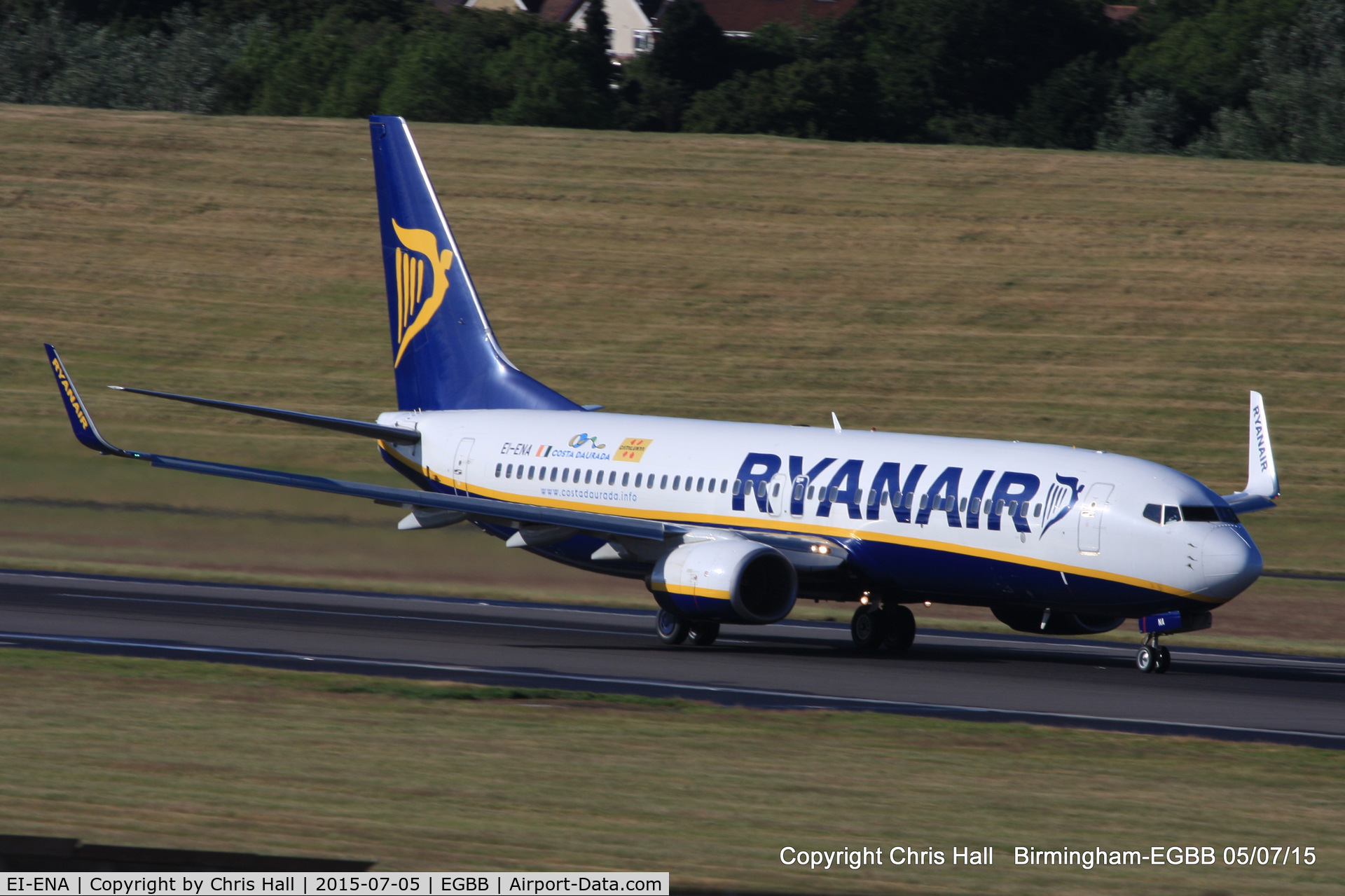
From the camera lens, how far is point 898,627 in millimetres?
30906

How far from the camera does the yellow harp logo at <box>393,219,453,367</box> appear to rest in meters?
38.6

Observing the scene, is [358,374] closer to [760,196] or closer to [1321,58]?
[760,196]

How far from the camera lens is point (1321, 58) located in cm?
9150

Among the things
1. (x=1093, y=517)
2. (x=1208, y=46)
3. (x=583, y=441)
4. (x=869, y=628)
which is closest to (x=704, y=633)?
(x=869, y=628)

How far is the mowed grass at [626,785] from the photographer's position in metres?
13.1

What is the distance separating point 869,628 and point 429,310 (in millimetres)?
13316

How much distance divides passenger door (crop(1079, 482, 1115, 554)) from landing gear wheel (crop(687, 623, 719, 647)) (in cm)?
679

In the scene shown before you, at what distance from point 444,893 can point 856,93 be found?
319ft

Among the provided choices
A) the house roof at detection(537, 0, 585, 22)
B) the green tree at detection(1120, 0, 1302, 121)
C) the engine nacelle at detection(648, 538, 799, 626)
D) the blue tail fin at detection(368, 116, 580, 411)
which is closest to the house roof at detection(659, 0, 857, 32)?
the house roof at detection(537, 0, 585, 22)

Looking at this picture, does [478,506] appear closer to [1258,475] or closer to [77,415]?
[77,415]

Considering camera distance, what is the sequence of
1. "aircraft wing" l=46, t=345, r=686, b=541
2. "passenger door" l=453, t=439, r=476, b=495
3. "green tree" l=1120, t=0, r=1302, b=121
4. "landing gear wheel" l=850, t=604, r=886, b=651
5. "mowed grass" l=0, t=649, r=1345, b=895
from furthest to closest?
"green tree" l=1120, t=0, r=1302, b=121, "passenger door" l=453, t=439, r=476, b=495, "landing gear wheel" l=850, t=604, r=886, b=651, "aircraft wing" l=46, t=345, r=686, b=541, "mowed grass" l=0, t=649, r=1345, b=895

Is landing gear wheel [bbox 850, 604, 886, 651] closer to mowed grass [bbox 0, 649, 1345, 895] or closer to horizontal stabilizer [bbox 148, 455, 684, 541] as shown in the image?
horizontal stabilizer [bbox 148, 455, 684, 541]

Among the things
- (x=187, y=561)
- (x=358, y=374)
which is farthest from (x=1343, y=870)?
(x=358, y=374)

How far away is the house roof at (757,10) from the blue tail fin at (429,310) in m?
129
